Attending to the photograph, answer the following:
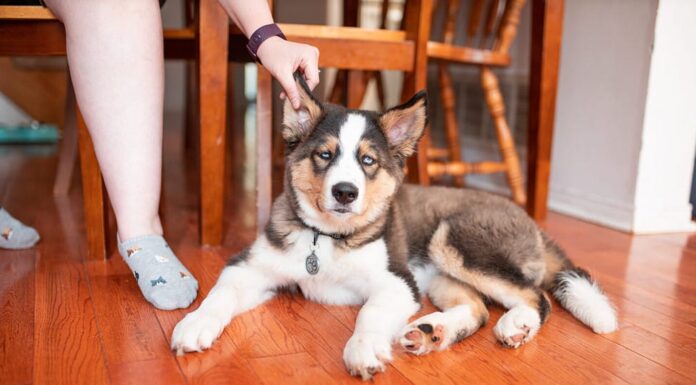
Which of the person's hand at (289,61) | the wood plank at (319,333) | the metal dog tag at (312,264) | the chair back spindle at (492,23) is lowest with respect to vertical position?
the wood plank at (319,333)

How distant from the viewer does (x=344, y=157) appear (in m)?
1.61

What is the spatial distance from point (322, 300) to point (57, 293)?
705mm

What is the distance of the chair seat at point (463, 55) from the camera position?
2617 mm

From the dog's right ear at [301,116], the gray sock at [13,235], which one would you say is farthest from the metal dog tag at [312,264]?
the gray sock at [13,235]

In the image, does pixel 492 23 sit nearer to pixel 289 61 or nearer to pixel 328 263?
pixel 289 61

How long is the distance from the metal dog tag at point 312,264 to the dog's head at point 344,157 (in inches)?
3.2

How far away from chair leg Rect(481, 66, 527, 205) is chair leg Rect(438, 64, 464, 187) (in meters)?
0.27

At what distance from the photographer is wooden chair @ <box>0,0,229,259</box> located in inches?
75.8

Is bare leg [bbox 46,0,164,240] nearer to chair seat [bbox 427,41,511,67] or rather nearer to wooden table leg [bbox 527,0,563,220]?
chair seat [bbox 427,41,511,67]

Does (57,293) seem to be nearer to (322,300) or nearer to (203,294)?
(203,294)

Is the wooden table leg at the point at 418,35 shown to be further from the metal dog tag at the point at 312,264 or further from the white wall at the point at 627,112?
the white wall at the point at 627,112

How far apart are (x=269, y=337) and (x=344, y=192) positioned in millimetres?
379

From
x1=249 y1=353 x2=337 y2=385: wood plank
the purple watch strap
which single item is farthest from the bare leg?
x1=249 y1=353 x2=337 y2=385: wood plank

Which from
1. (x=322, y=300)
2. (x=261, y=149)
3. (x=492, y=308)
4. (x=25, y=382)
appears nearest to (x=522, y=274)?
(x=492, y=308)
